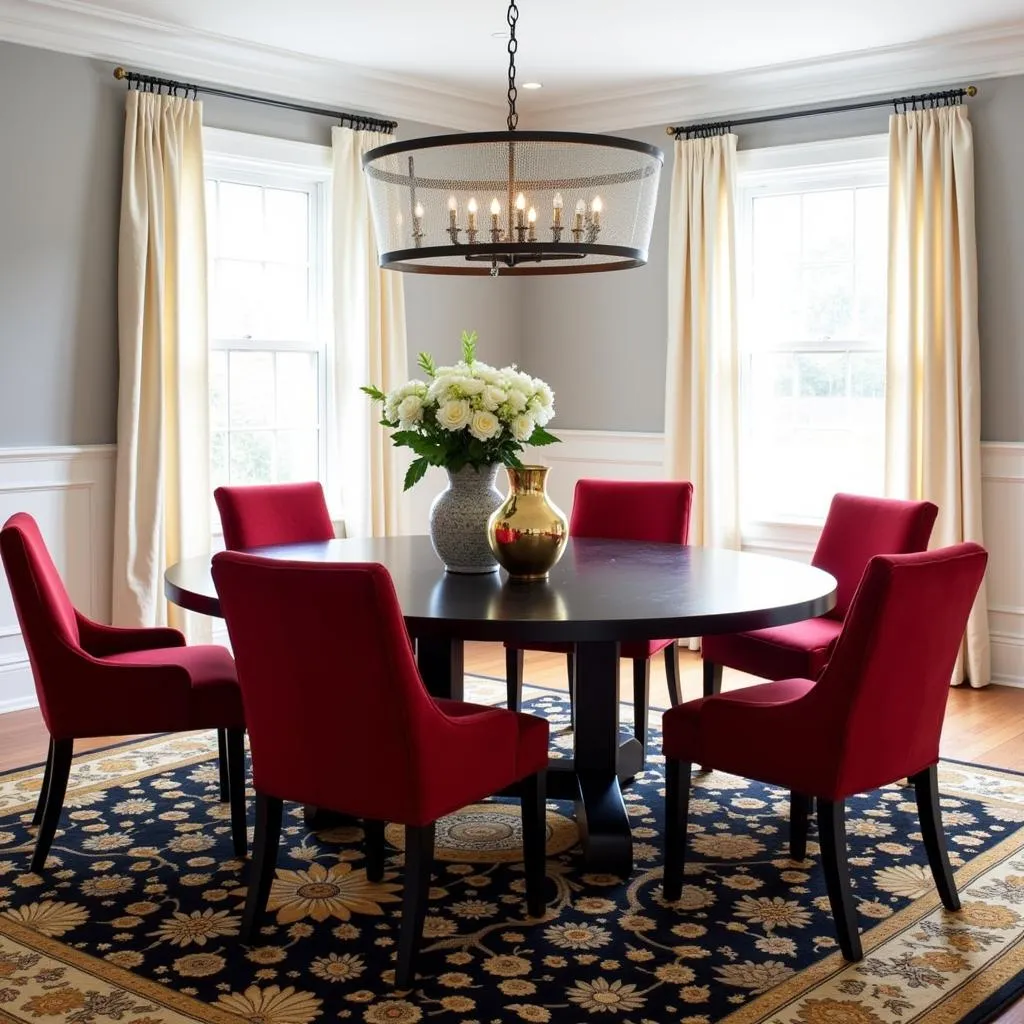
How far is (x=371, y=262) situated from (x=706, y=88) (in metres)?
1.79

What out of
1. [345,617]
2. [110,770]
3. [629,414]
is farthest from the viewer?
[629,414]

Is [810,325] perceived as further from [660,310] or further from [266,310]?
Answer: [266,310]

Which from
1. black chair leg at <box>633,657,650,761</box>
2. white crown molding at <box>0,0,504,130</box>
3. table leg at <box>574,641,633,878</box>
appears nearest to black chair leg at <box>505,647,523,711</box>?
black chair leg at <box>633,657,650,761</box>

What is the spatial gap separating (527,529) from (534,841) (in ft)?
2.76

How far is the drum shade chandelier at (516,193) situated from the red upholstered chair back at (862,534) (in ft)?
4.21

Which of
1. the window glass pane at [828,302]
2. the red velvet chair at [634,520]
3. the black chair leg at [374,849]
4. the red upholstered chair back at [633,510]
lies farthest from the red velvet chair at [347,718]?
the window glass pane at [828,302]

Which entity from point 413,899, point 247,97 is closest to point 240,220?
point 247,97

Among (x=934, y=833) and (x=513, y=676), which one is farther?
(x=513, y=676)

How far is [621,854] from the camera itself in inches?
135

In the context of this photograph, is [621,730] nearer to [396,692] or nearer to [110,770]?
[110,770]

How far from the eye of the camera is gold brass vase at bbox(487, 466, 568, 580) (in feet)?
11.6

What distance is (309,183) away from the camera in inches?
243

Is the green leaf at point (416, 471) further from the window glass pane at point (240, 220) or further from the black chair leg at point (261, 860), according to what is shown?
the window glass pane at point (240, 220)

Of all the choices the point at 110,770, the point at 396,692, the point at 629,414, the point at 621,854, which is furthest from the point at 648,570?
the point at 629,414
